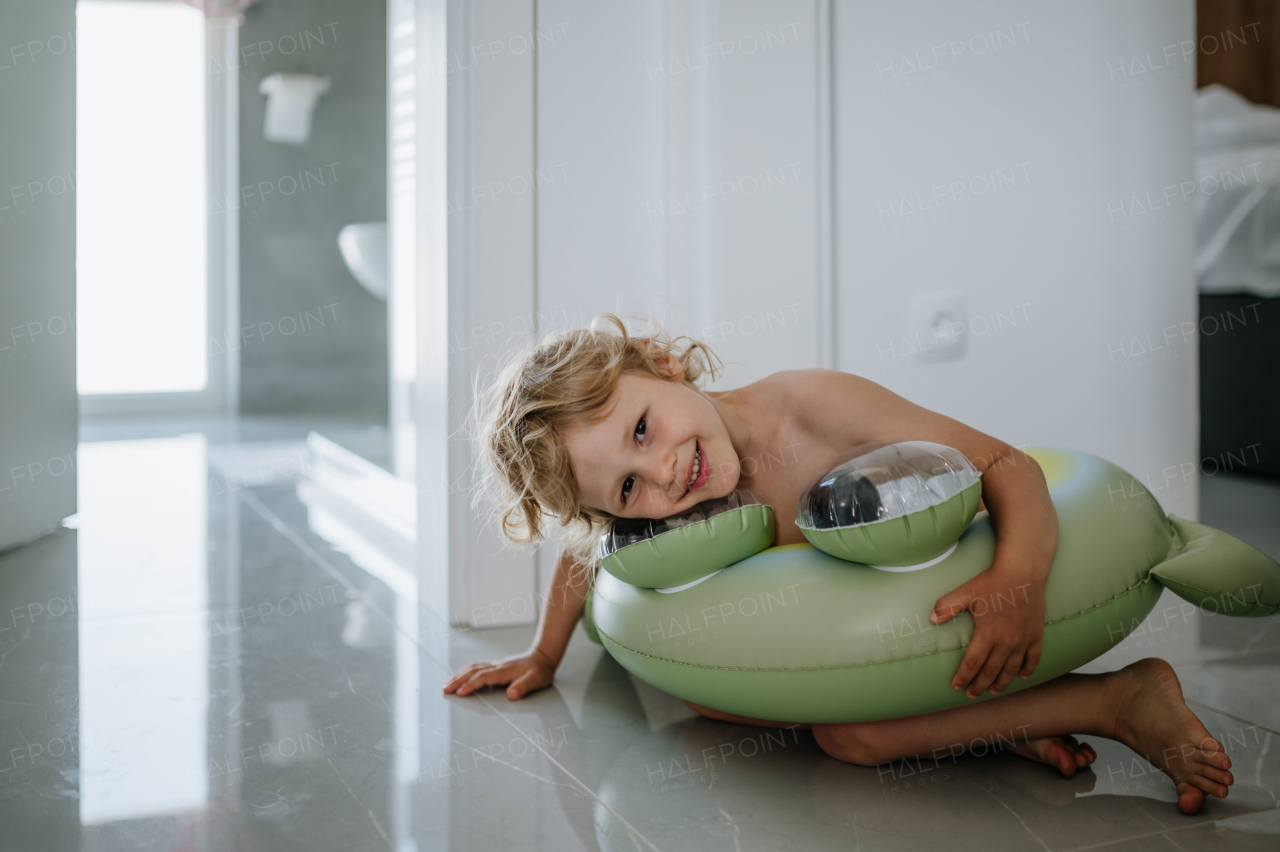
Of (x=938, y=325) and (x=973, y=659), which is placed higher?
(x=938, y=325)

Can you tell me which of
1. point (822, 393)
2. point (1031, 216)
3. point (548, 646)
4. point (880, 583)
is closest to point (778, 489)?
point (822, 393)

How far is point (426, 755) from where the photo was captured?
1.09 m

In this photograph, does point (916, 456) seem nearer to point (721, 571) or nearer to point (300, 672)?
point (721, 571)

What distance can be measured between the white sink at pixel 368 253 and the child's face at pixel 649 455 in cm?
173

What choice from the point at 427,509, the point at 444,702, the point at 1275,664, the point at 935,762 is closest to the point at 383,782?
the point at 444,702

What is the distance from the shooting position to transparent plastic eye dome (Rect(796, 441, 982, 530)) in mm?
944

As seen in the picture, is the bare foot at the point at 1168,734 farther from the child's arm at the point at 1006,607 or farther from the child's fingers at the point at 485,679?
the child's fingers at the point at 485,679

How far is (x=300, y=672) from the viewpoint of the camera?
137 centimetres

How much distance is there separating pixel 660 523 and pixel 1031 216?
983 mm

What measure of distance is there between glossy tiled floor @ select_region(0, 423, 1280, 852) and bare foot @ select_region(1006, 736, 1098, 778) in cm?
1

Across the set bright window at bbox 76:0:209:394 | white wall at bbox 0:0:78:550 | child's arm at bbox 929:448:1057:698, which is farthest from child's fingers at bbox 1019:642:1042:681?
bright window at bbox 76:0:209:394

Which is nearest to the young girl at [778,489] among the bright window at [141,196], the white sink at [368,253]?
the white sink at [368,253]

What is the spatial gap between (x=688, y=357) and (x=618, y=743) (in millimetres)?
472

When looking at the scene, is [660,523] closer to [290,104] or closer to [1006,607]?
[1006,607]
